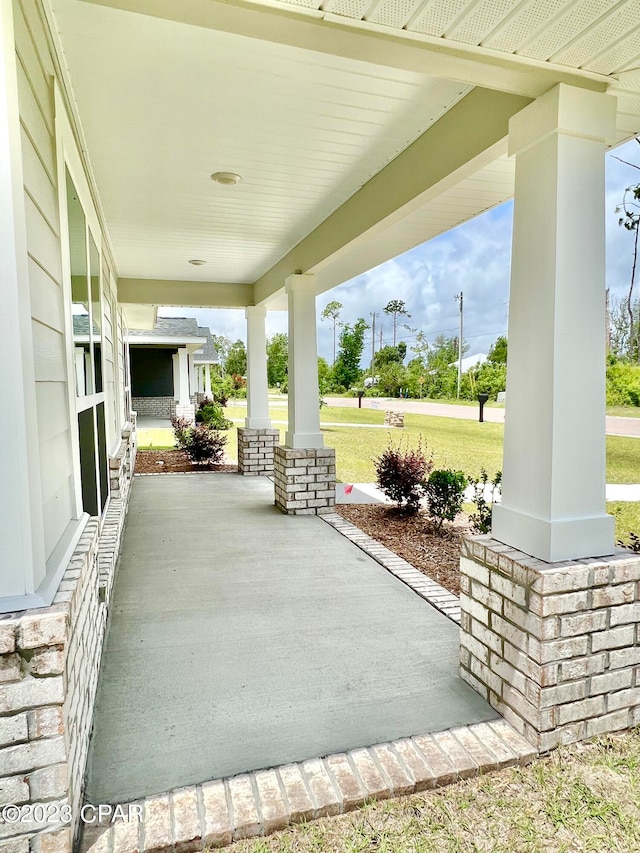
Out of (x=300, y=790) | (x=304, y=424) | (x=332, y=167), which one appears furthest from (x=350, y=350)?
(x=300, y=790)

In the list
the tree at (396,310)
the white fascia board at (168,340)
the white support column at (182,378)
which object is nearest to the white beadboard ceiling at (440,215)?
the white fascia board at (168,340)

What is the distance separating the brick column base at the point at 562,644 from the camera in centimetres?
218

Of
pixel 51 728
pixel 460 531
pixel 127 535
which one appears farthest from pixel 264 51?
pixel 460 531

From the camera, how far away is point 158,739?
2.23m

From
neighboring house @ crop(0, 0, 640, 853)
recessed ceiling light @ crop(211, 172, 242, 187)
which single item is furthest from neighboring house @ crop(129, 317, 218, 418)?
neighboring house @ crop(0, 0, 640, 853)

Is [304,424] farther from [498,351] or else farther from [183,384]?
[498,351]

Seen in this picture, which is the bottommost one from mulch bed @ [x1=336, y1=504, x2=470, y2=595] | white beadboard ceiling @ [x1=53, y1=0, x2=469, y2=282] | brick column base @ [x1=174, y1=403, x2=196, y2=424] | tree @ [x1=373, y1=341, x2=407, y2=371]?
mulch bed @ [x1=336, y1=504, x2=470, y2=595]

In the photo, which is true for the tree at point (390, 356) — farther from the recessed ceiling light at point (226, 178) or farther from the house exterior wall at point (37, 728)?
the house exterior wall at point (37, 728)

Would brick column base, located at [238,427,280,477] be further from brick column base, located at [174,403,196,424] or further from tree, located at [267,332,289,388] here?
tree, located at [267,332,289,388]

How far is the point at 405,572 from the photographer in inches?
169

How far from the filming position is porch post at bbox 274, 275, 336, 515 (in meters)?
6.24

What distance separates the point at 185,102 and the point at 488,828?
3.76 m

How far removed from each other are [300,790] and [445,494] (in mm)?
4258

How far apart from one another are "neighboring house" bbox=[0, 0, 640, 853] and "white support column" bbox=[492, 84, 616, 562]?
0.03 ft
